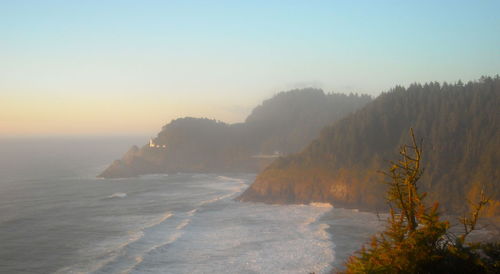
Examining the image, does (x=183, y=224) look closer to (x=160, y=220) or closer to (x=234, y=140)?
(x=160, y=220)

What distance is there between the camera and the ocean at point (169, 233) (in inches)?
1496

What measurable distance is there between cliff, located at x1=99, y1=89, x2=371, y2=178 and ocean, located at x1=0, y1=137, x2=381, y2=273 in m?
41.0

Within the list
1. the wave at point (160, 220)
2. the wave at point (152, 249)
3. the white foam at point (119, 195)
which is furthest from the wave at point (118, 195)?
the wave at point (152, 249)

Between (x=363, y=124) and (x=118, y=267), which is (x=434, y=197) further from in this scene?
(x=118, y=267)

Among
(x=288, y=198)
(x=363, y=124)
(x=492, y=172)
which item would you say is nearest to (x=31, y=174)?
(x=288, y=198)

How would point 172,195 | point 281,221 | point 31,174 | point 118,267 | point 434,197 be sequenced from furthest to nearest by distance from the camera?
1. point 31,174
2. point 172,195
3. point 434,197
4. point 281,221
5. point 118,267

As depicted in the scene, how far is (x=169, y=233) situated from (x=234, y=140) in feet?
314

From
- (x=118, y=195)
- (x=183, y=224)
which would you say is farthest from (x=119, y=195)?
(x=183, y=224)

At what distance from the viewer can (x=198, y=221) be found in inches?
2244

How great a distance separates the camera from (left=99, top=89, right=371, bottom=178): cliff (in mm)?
130625

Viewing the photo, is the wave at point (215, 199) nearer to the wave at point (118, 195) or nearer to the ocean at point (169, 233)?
the ocean at point (169, 233)

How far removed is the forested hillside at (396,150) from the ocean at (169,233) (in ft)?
20.0

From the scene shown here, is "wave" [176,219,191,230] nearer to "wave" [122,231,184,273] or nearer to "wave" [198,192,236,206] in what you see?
"wave" [122,231,184,273]

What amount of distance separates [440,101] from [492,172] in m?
28.7
